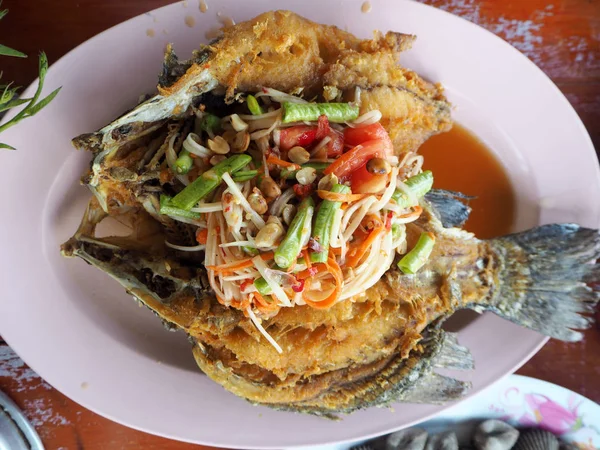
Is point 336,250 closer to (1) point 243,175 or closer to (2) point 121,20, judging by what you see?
(1) point 243,175

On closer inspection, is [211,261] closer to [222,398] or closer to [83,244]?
[83,244]

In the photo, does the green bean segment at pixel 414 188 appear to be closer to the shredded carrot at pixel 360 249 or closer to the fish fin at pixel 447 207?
the shredded carrot at pixel 360 249

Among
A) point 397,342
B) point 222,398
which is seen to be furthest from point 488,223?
point 222,398

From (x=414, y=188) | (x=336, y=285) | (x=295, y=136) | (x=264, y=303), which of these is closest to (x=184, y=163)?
(x=295, y=136)

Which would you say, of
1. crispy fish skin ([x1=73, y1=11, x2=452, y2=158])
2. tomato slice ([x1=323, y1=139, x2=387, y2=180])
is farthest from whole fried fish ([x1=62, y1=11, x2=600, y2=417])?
tomato slice ([x1=323, y1=139, x2=387, y2=180])

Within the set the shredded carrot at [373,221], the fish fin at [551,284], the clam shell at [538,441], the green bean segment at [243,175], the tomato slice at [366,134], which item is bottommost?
the clam shell at [538,441]

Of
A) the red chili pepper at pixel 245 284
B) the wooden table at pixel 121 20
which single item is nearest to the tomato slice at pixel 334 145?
the red chili pepper at pixel 245 284

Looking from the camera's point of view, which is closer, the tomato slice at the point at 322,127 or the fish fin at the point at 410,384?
the tomato slice at the point at 322,127
